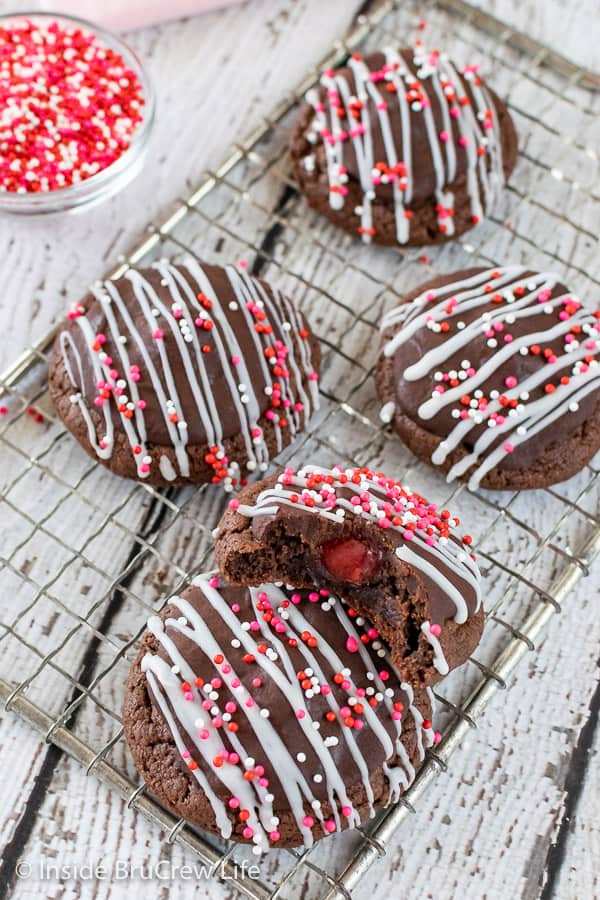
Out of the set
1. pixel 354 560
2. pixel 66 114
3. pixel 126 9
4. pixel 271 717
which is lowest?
pixel 271 717

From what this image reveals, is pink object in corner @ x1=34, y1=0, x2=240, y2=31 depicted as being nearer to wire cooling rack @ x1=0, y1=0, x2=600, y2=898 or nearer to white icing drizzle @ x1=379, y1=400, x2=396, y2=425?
wire cooling rack @ x1=0, y1=0, x2=600, y2=898

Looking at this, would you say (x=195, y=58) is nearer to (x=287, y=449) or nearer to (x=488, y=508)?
(x=287, y=449)

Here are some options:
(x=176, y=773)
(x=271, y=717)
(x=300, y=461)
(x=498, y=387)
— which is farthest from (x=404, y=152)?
(x=176, y=773)

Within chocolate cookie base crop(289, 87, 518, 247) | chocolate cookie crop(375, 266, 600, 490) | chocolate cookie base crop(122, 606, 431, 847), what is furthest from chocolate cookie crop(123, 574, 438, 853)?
chocolate cookie base crop(289, 87, 518, 247)

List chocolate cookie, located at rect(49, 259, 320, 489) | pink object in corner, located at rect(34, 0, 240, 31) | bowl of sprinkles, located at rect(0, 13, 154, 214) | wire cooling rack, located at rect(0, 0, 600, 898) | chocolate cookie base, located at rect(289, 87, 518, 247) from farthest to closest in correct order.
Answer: pink object in corner, located at rect(34, 0, 240, 31) → chocolate cookie base, located at rect(289, 87, 518, 247) → bowl of sprinkles, located at rect(0, 13, 154, 214) → chocolate cookie, located at rect(49, 259, 320, 489) → wire cooling rack, located at rect(0, 0, 600, 898)

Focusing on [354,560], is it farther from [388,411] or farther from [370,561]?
[388,411]

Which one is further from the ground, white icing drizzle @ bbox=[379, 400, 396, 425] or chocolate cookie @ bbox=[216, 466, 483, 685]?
white icing drizzle @ bbox=[379, 400, 396, 425]

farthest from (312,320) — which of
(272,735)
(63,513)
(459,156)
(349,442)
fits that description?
(272,735)
